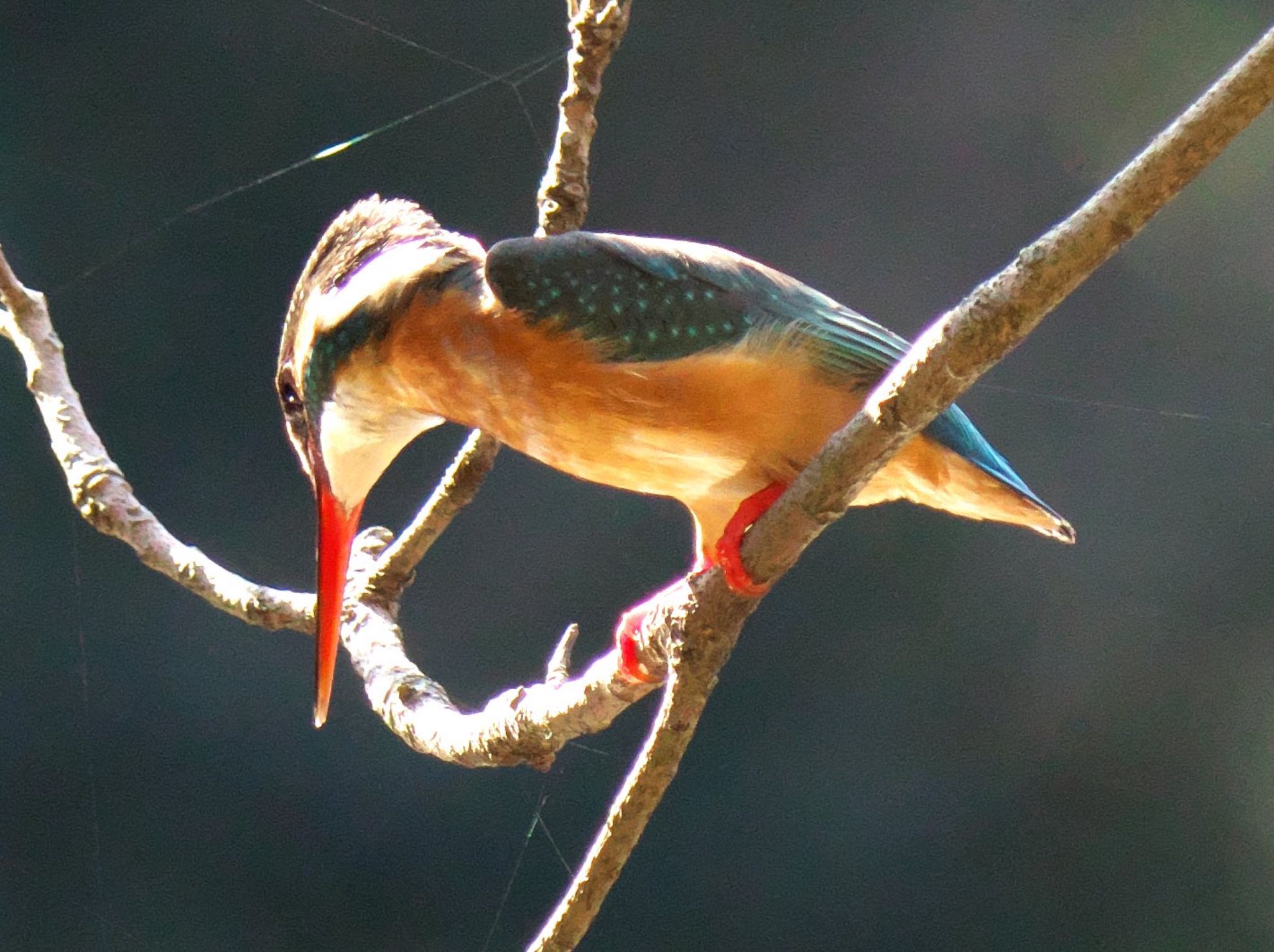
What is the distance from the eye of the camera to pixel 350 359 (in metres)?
1.03

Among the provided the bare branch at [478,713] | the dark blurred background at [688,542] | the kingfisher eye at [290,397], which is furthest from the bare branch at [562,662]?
the dark blurred background at [688,542]

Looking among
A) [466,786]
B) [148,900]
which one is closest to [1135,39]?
[466,786]

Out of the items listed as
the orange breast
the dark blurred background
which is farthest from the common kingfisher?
the dark blurred background

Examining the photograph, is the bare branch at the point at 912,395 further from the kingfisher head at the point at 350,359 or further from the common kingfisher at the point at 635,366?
the kingfisher head at the point at 350,359

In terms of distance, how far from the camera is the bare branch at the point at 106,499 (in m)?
1.14

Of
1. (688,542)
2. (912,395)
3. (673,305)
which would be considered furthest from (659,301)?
(688,542)

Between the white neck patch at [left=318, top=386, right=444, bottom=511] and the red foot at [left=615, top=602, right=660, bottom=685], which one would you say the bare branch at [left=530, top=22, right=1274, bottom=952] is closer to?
the red foot at [left=615, top=602, right=660, bottom=685]

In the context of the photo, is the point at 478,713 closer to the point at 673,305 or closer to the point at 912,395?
the point at 673,305

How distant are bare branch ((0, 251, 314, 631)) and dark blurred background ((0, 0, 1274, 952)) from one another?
52 cm

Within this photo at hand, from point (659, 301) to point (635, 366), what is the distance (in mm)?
60

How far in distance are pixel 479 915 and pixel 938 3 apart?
139cm

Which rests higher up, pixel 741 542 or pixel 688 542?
pixel 741 542

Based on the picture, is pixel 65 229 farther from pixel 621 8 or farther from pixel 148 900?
pixel 621 8

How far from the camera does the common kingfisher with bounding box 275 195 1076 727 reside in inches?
35.8
